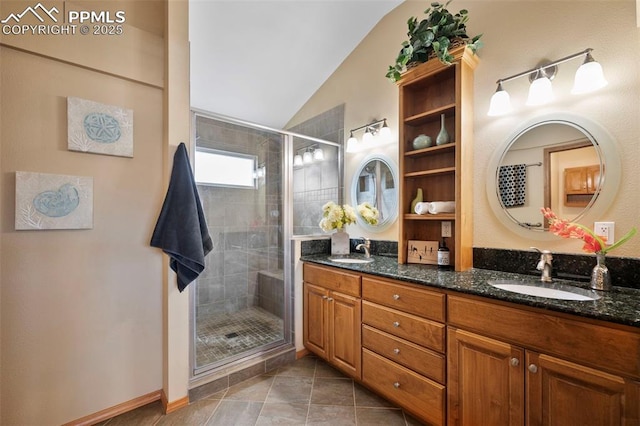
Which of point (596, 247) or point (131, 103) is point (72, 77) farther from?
point (596, 247)

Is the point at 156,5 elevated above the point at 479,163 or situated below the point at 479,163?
above

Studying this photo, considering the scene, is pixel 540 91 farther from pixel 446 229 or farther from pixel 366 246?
pixel 366 246

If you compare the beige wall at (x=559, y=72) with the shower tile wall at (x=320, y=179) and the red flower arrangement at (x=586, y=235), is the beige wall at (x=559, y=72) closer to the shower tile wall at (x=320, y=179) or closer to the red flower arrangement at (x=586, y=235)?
the red flower arrangement at (x=586, y=235)

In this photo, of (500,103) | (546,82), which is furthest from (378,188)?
(546,82)

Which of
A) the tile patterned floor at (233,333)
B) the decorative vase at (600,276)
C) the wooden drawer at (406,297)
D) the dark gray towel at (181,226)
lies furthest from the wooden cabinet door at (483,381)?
the dark gray towel at (181,226)

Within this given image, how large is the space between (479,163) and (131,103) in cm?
246

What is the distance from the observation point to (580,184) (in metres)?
1.48

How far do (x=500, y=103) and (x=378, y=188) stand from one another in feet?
3.83

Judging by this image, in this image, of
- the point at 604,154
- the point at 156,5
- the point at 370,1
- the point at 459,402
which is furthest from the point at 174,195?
the point at 604,154

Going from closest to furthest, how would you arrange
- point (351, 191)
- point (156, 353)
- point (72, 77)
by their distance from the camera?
point (72, 77) < point (156, 353) < point (351, 191)

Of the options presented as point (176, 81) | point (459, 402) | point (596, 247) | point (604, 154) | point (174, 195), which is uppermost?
point (176, 81)

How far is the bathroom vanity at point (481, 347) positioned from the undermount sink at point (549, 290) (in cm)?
7

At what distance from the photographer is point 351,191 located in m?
2.83

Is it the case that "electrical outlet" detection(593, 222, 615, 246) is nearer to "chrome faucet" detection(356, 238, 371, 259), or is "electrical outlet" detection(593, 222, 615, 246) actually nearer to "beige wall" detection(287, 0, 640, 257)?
"beige wall" detection(287, 0, 640, 257)
